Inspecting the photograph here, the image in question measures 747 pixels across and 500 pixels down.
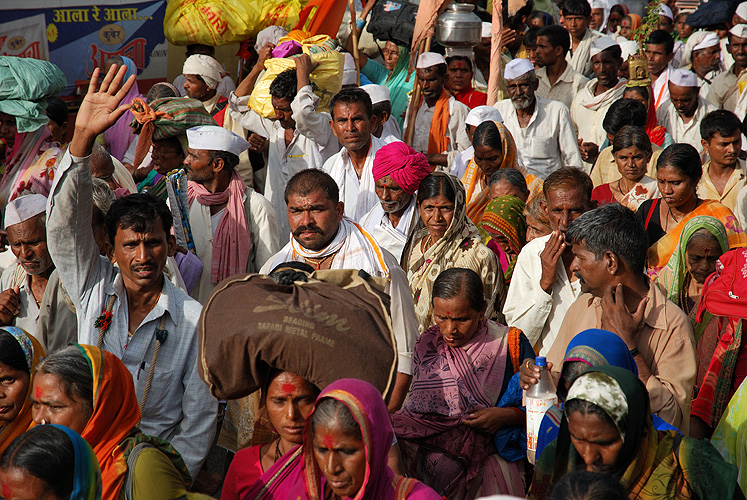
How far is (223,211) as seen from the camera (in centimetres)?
549

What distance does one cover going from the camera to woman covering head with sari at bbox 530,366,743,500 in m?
2.76

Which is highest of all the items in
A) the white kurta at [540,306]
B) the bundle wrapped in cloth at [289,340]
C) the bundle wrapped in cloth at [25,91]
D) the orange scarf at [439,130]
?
the bundle wrapped in cloth at [289,340]

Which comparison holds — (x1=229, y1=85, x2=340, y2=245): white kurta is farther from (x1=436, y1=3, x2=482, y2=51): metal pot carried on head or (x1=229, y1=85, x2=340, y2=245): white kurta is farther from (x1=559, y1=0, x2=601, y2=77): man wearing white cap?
(x1=559, y1=0, x2=601, y2=77): man wearing white cap

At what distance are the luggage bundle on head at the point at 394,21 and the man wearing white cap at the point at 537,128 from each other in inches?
93.7

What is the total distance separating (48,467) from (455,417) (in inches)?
70.3

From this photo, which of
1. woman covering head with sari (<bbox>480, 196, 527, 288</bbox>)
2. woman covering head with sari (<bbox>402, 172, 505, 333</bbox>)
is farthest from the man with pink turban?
woman covering head with sari (<bbox>480, 196, 527, 288</bbox>)

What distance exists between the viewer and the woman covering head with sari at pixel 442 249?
4.71 meters

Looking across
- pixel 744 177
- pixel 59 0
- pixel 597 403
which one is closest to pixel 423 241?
pixel 597 403

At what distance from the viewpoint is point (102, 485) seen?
9.29 feet

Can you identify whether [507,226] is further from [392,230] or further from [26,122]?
[26,122]

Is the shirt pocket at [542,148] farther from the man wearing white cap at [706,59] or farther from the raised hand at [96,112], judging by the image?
the raised hand at [96,112]

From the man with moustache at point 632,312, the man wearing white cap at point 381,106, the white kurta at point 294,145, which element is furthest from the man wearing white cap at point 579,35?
the man with moustache at point 632,312

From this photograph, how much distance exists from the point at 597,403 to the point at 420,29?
6886mm

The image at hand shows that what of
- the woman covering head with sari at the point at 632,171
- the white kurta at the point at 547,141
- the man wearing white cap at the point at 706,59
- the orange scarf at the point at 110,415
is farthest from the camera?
the man wearing white cap at the point at 706,59
